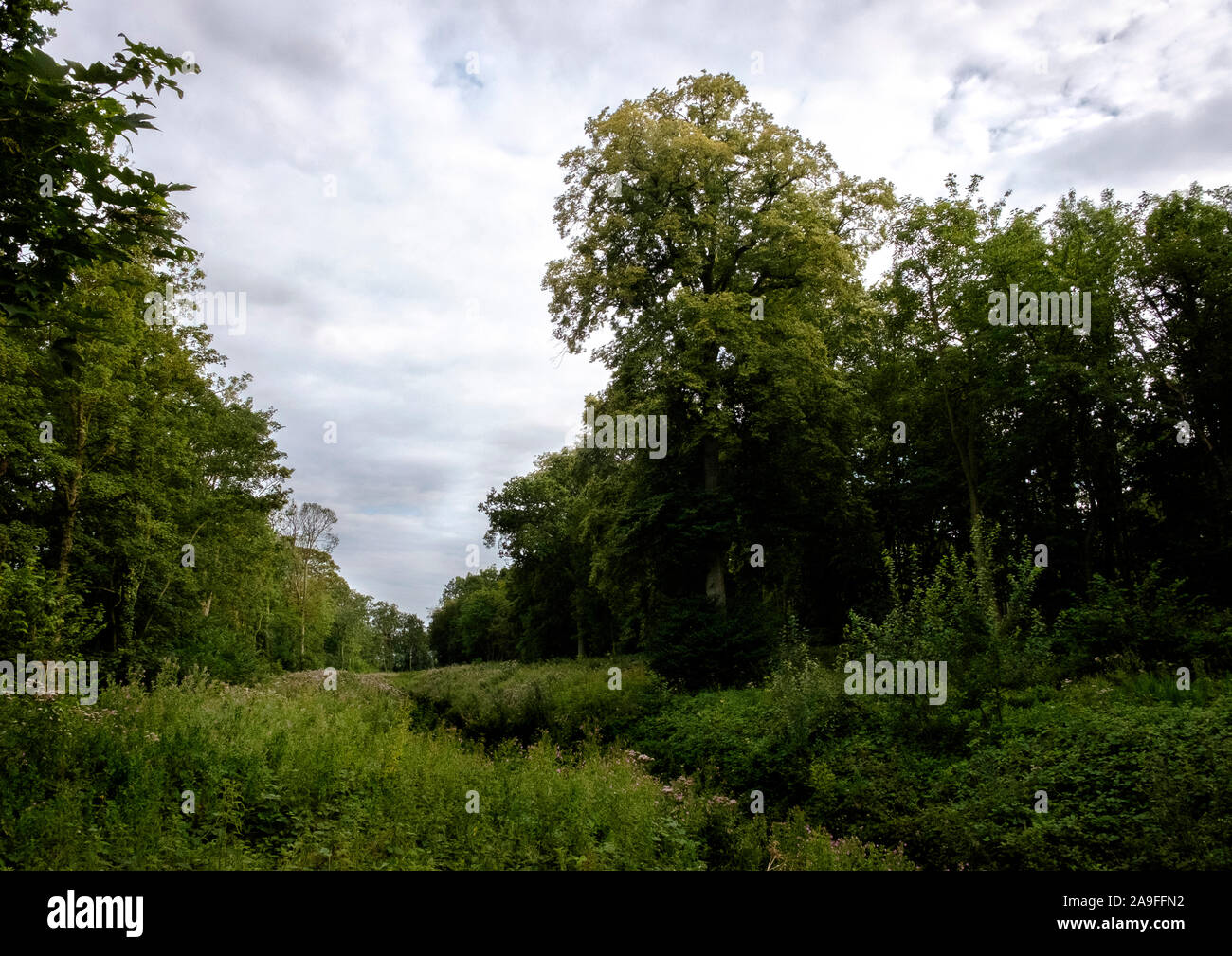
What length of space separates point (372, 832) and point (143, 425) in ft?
54.6

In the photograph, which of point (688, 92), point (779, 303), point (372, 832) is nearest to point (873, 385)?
point (779, 303)

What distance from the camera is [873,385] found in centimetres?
2473

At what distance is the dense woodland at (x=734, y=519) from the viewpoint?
6441 millimetres

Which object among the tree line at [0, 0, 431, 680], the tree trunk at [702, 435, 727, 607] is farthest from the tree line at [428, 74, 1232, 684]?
the tree line at [0, 0, 431, 680]

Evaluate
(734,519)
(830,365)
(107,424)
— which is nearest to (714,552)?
(734,519)

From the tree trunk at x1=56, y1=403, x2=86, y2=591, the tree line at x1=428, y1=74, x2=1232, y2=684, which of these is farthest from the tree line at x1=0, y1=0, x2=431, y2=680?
the tree line at x1=428, y1=74, x2=1232, y2=684

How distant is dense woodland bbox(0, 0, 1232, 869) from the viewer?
6.44 m

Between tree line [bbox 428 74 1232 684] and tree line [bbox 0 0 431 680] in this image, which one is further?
tree line [bbox 428 74 1232 684]

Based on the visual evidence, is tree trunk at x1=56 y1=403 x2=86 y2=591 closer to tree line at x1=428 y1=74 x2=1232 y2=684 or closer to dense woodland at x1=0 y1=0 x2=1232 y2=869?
dense woodland at x1=0 y1=0 x2=1232 y2=869

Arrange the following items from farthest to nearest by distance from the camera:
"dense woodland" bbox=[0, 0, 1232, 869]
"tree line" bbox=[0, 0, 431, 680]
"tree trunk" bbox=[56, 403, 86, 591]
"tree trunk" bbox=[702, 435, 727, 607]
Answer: "tree trunk" bbox=[702, 435, 727, 607], "tree trunk" bbox=[56, 403, 86, 591], "dense woodland" bbox=[0, 0, 1232, 869], "tree line" bbox=[0, 0, 431, 680]

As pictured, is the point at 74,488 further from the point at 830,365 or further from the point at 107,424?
the point at 830,365

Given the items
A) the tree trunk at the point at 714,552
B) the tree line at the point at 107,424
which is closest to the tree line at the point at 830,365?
the tree trunk at the point at 714,552

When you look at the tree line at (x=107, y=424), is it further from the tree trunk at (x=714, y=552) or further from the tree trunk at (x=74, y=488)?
the tree trunk at (x=714, y=552)

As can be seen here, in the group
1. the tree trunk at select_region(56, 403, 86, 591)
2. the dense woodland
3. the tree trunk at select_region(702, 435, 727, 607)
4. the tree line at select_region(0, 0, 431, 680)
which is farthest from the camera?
the tree trunk at select_region(702, 435, 727, 607)
